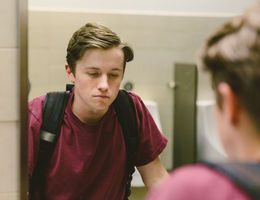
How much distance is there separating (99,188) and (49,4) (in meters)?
0.65

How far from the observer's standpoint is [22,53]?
0.87 m

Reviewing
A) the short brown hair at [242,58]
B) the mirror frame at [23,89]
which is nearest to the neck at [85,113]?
the mirror frame at [23,89]

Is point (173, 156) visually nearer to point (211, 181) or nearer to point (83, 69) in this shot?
point (83, 69)

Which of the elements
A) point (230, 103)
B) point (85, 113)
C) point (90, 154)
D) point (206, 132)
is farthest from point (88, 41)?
point (206, 132)

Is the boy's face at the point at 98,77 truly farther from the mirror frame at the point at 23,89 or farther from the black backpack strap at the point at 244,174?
the black backpack strap at the point at 244,174

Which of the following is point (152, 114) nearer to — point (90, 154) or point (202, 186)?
point (90, 154)

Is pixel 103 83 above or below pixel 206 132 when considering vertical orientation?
above

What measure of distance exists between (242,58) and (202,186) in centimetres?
17
